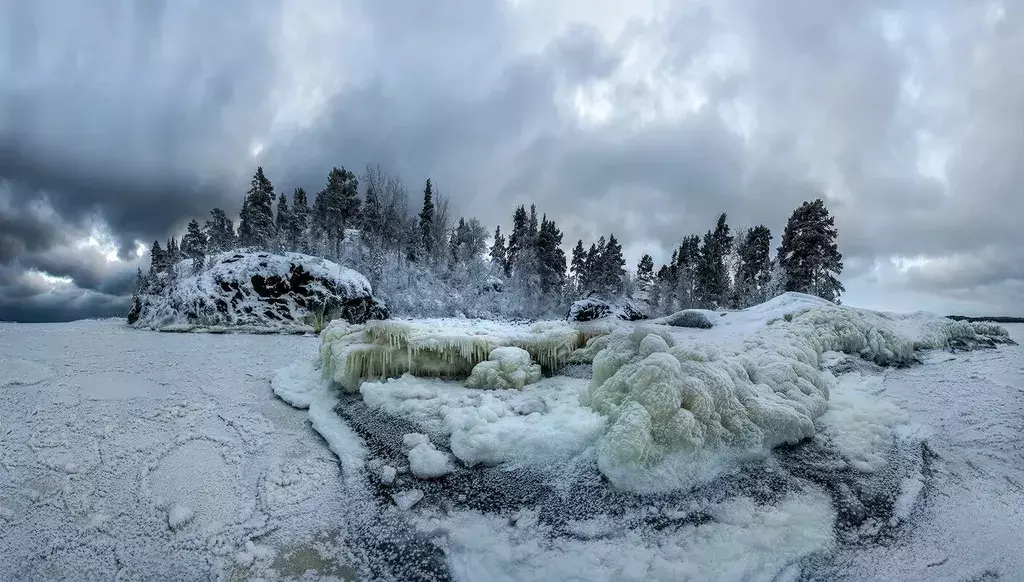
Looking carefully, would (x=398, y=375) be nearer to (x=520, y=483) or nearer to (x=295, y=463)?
(x=295, y=463)

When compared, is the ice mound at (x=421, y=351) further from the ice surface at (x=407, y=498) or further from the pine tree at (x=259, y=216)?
the pine tree at (x=259, y=216)

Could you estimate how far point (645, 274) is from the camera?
51.1 metres

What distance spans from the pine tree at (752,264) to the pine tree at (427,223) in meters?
33.0

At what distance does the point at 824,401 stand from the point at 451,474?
4.81 meters

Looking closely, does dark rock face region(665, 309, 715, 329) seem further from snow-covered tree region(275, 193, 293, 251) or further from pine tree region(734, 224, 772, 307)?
snow-covered tree region(275, 193, 293, 251)

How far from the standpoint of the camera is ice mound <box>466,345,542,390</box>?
6.48m

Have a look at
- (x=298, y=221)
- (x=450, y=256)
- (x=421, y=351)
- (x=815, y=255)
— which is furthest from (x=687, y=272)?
(x=298, y=221)

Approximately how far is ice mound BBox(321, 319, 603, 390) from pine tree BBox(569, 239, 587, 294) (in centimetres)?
4329

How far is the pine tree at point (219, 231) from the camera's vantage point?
148 feet

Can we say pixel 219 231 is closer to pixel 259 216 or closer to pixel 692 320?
pixel 259 216

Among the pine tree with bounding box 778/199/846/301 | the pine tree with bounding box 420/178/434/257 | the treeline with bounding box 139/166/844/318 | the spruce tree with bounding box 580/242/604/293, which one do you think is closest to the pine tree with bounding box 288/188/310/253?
the treeline with bounding box 139/166/844/318

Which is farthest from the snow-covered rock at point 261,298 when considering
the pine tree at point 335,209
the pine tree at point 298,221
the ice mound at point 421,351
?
the pine tree at point 298,221

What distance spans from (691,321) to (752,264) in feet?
99.3

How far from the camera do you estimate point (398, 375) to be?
7.05 metres
